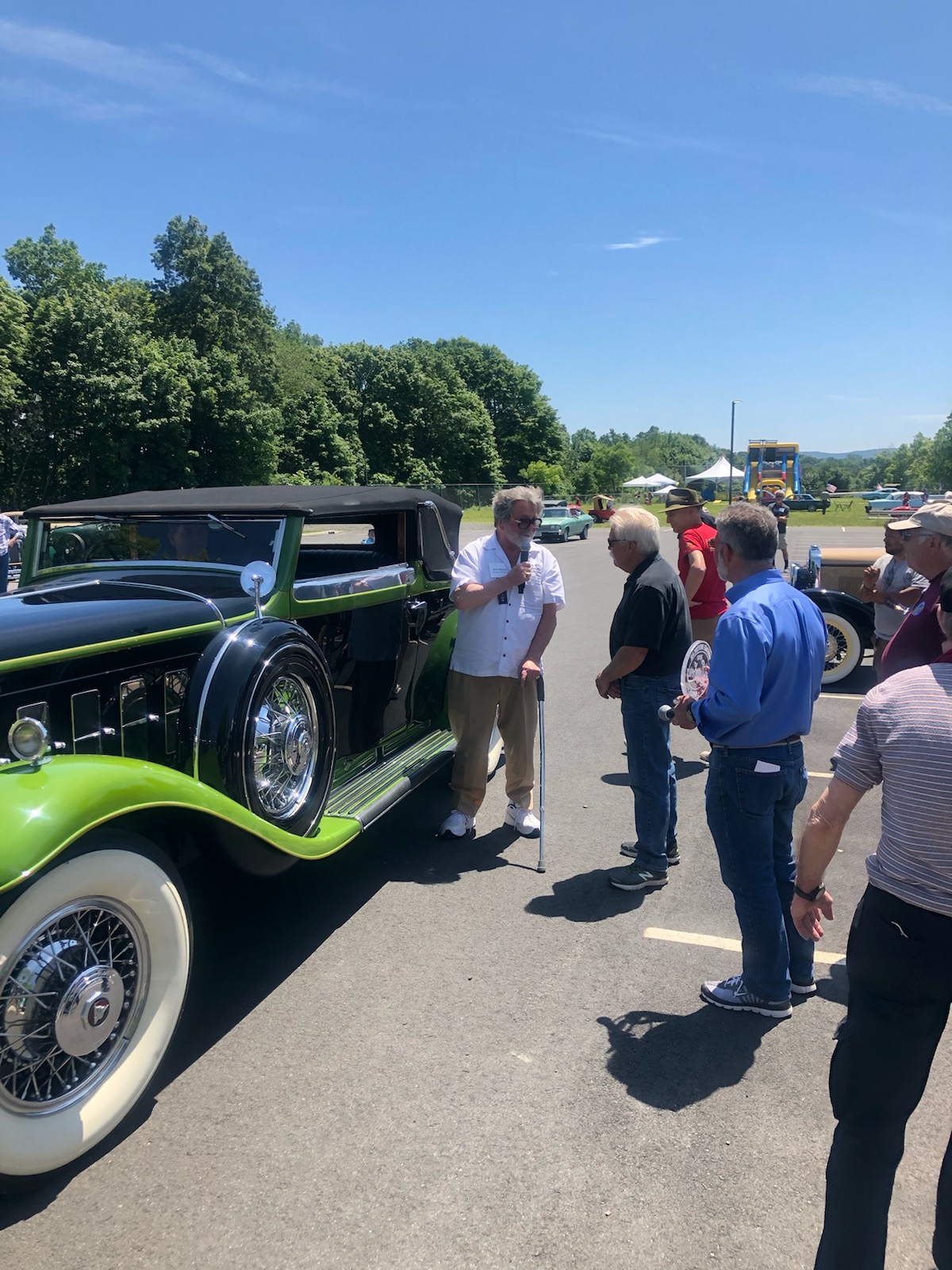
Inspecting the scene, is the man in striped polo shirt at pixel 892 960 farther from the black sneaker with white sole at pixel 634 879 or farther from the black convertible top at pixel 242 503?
the black convertible top at pixel 242 503

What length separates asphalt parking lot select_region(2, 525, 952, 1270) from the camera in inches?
83.8

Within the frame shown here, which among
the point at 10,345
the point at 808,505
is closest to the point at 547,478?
the point at 808,505

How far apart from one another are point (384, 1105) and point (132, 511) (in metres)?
2.95

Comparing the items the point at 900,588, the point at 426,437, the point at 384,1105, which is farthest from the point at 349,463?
the point at 384,1105

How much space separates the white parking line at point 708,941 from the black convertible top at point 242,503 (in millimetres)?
2509

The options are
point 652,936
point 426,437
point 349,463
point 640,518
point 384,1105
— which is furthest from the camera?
point 426,437

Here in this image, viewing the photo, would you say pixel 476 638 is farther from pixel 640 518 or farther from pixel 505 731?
pixel 640 518

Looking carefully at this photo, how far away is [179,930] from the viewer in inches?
105

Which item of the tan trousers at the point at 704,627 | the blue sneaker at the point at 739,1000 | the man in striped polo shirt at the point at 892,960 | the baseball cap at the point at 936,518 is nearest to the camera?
the man in striped polo shirt at the point at 892,960

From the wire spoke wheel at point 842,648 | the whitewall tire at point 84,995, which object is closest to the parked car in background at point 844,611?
the wire spoke wheel at point 842,648

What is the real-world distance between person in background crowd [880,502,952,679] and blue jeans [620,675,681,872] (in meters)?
0.99

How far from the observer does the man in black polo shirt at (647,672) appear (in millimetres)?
3934

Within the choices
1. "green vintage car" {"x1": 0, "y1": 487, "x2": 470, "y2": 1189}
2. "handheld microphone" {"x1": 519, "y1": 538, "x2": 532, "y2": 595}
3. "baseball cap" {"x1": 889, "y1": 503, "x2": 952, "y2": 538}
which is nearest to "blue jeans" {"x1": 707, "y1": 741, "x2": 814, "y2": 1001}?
"baseball cap" {"x1": 889, "y1": 503, "x2": 952, "y2": 538}

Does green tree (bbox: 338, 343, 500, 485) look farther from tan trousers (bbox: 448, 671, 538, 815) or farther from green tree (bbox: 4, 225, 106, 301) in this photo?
tan trousers (bbox: 448, 671, 538, 815)
